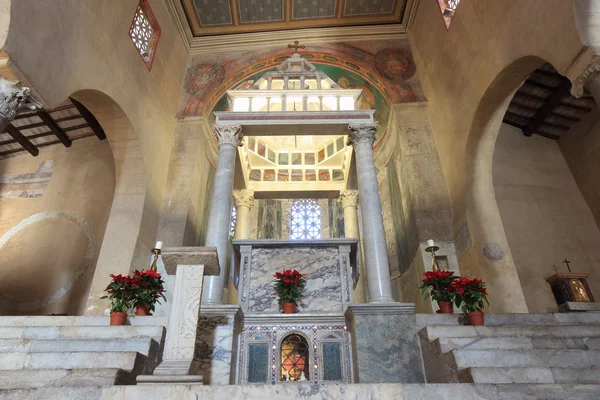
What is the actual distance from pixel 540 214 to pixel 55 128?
17.0 metres

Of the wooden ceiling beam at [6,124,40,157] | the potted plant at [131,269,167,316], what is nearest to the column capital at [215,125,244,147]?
the potted plant at [131,269,167,316]

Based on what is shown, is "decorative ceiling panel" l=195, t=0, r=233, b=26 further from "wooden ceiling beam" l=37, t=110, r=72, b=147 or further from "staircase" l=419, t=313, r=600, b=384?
"staircase" l=419, t=313, r=600, b=384

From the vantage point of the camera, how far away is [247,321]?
22.3 ft

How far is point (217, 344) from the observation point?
6082 millimetres

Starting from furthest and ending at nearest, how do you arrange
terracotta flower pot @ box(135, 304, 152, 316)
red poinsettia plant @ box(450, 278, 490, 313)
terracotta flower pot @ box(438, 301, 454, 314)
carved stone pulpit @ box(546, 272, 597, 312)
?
carved stone pulpit @ box(546, 272, 597, 312), terracotta flower pot @ box(438, 301, 454, 314), terracotta flower pot @ box(135, 304, 152, 316), red poinsettia plant @ box(450, 278, 490, 313)

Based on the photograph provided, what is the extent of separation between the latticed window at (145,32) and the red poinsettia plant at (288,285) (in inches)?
333

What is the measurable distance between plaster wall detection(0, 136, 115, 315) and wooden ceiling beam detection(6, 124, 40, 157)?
0.89 feet

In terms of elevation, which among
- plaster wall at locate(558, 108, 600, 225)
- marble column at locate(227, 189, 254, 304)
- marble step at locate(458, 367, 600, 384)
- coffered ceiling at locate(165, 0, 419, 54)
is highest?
coffered ceiling at locate(165, 0, 419, 54)

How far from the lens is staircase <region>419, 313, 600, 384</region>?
434cm

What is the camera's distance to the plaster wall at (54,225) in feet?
38.2

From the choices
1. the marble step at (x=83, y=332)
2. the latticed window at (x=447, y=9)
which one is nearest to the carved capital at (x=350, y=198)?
the latticed window at (x=447, y=9)

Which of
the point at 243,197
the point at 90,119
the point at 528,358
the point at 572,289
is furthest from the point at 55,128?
the point at 572,289

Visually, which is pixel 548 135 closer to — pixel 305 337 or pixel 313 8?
pixel 313 8

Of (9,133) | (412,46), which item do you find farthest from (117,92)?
(412,46)
